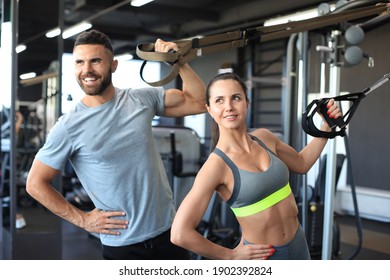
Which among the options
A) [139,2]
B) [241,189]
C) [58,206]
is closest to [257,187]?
[241,189]

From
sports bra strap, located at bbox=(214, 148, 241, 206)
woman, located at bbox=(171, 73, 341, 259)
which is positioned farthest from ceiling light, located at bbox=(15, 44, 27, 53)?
sports bra strap, located at bbox=(214, 148, 241, 206)

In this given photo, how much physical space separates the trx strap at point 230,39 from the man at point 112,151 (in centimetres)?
4

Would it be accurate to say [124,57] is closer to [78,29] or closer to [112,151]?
[112,151]

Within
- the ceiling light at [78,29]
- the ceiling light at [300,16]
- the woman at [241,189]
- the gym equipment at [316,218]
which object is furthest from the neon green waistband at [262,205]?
the gym equipment at [316,218]

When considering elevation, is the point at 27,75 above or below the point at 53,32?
below

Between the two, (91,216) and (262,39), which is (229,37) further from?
(91,216)

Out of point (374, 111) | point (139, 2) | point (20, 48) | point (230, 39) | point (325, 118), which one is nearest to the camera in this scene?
point (325, 118)

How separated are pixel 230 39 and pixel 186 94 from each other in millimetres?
285

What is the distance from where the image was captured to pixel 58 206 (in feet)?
5.58

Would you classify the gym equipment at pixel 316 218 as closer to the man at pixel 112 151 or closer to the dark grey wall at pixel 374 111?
the dark grey wall at pixel 374 111

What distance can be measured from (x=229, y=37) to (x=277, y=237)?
29.9 inches

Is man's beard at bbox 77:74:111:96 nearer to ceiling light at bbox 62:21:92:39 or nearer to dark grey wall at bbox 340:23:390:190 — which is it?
ceiling light at bbox 62:21:92:39
